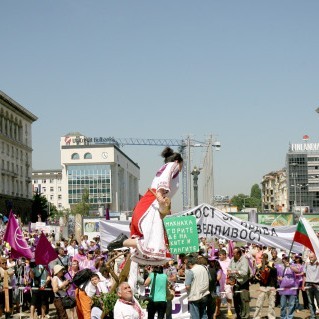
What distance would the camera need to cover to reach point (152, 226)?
8.36 meters

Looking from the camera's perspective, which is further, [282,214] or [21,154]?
[21,154]

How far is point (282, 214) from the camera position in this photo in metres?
41.2

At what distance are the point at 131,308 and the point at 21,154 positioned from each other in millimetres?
96520

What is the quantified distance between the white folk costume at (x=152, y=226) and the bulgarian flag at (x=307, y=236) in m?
6.69

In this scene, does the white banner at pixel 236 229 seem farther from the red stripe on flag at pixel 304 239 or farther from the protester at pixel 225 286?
the red stripe on flag at pixel 304 239

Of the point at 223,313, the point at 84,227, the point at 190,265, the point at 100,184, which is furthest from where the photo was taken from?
the point at 100,184

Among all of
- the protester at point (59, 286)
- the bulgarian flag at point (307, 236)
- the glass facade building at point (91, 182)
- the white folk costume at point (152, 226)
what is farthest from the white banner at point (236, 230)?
the glass facade building at point (91, 182)

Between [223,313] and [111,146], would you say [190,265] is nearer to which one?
[223,313]

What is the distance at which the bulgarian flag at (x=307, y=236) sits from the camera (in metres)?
14.5

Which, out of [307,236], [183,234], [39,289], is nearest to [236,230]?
[183,234]

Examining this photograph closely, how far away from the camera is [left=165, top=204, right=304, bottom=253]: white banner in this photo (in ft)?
58.9

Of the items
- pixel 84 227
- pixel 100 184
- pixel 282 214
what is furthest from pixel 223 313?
pixel 100 184

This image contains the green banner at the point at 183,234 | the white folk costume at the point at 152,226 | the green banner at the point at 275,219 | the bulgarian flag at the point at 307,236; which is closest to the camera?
the white folk costume at the point at 152,226

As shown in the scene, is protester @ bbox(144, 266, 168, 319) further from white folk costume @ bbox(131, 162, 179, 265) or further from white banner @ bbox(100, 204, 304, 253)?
white banner @ bbox(100, 204, 304, 253)
